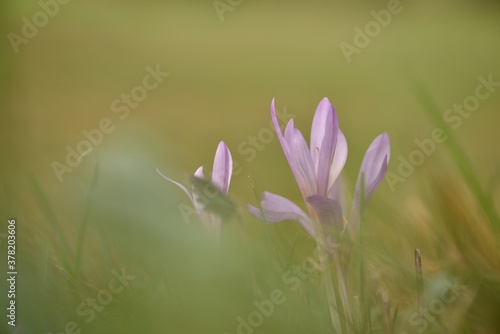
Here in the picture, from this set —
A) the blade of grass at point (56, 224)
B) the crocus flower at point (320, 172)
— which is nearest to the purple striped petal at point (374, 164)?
the crocus flower at point (320, 172)

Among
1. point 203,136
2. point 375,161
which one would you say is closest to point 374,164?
point 375,161

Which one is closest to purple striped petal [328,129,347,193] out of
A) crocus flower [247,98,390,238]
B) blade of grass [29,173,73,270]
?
crocus flower [247,98,390,238]

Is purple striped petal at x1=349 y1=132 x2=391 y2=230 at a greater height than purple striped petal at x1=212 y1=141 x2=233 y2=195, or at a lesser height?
lesser

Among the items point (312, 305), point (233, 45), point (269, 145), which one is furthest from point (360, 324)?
point (233, 45)

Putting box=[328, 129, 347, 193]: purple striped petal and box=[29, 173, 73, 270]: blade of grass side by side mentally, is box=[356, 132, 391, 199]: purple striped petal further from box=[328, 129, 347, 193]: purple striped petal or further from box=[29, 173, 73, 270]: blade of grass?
box=[29, 173, 73, 270]: blade of grass

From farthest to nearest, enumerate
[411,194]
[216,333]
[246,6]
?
[246,6] < [411,194] < [216,333]

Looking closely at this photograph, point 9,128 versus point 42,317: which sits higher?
point 9,128

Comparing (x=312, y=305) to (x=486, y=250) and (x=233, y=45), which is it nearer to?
(x=486, y=250)
